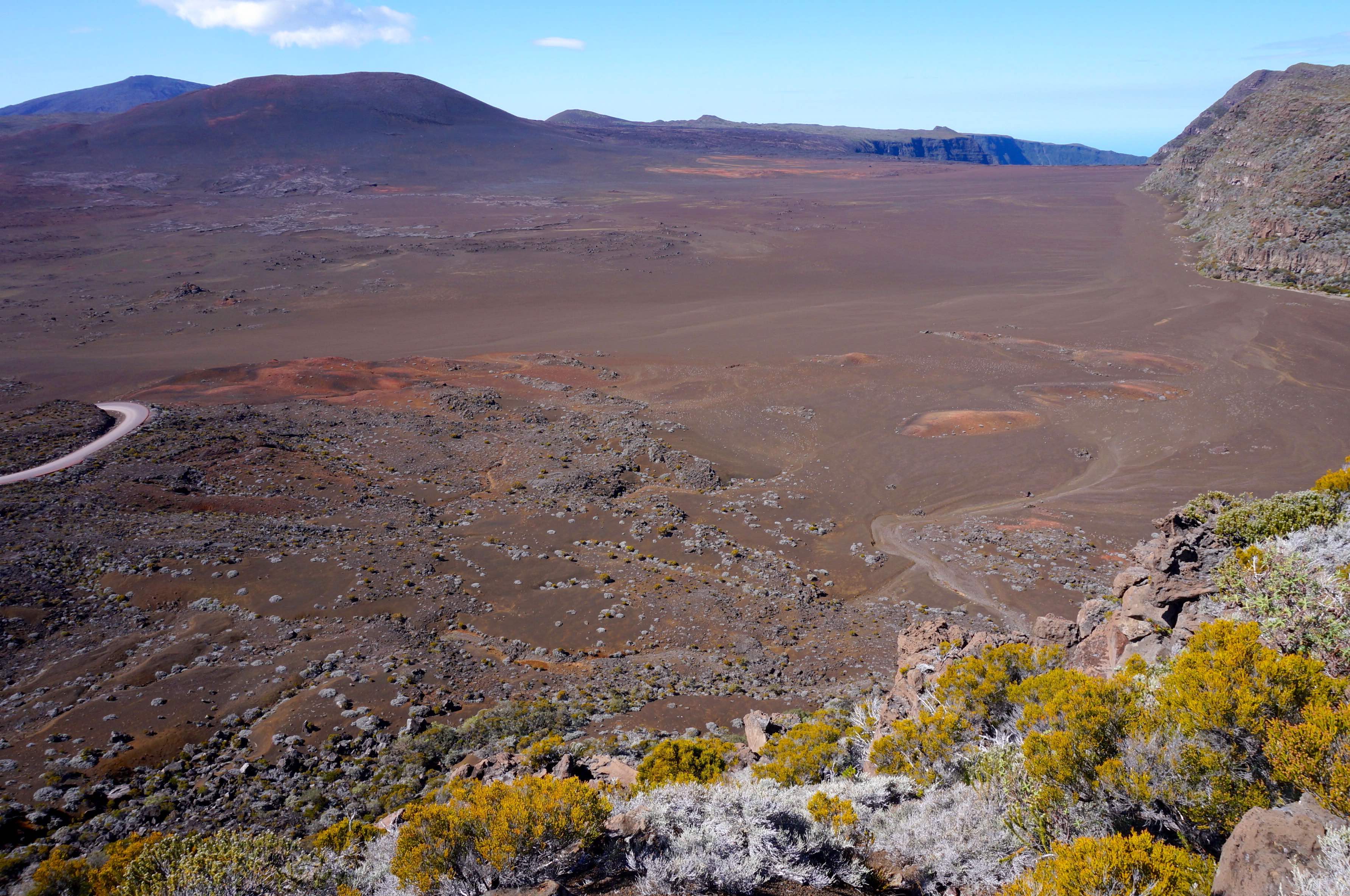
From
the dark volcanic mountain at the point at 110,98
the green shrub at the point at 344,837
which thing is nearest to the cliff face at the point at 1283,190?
the green shrub at the point at 344,837

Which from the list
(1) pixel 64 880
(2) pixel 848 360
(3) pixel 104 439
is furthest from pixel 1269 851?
(2) pixel 848 360

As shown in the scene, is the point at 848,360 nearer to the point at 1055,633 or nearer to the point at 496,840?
the point at 1055,633

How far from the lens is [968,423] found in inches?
1065

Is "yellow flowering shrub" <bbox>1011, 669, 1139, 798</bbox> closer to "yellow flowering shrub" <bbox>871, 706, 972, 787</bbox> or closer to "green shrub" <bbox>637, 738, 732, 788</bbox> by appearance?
"yellow flowering shrub" <bbox>871, 706, 972, 787</bbox>

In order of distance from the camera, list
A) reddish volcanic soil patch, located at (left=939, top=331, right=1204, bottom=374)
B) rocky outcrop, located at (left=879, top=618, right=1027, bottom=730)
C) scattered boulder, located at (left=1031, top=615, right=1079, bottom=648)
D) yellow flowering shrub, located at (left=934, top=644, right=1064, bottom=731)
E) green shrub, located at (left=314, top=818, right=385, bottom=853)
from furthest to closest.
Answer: reddish volcanic soil patch, located at (left=939, top=331, right=1204, bottom=374) < scattered boulder, located at (left=1031, top=615, right=1079, bottom=648) < rocky outcrop, located at (left=879, top=618, right=1027, bottom=730) < yellow flowering shrub, located at (left=934, top=644, right=1064, bottom=731) < green shrub, located at (left=314, top=818, right=385, bottom=853)

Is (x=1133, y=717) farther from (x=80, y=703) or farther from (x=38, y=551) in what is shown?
(x=38, y=551)

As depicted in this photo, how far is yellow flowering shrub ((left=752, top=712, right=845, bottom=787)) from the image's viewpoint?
8.18 meters

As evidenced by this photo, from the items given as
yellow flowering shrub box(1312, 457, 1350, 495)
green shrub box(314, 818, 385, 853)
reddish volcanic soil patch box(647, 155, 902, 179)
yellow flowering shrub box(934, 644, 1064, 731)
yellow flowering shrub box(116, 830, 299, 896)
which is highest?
reddish volcanic soil patch box(647, 155, 902, 179)

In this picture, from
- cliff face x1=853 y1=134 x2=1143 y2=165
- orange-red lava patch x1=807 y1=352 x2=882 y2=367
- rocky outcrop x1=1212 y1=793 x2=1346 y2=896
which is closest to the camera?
rocky outcrop x1=1212 y1=793 x2=1346 y2=896

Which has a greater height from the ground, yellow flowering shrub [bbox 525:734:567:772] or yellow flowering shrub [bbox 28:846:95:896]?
yellow flowering shrub [bbox 28:846:95:896]

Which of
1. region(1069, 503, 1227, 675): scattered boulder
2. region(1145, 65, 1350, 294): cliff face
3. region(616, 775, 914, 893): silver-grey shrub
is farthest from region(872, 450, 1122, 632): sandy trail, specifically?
region(1145, 65, 1350, 294): cliff face

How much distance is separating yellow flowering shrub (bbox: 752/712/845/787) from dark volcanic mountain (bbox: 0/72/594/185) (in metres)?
89.6

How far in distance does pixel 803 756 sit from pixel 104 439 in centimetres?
2381

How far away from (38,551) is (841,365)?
95.7ft
